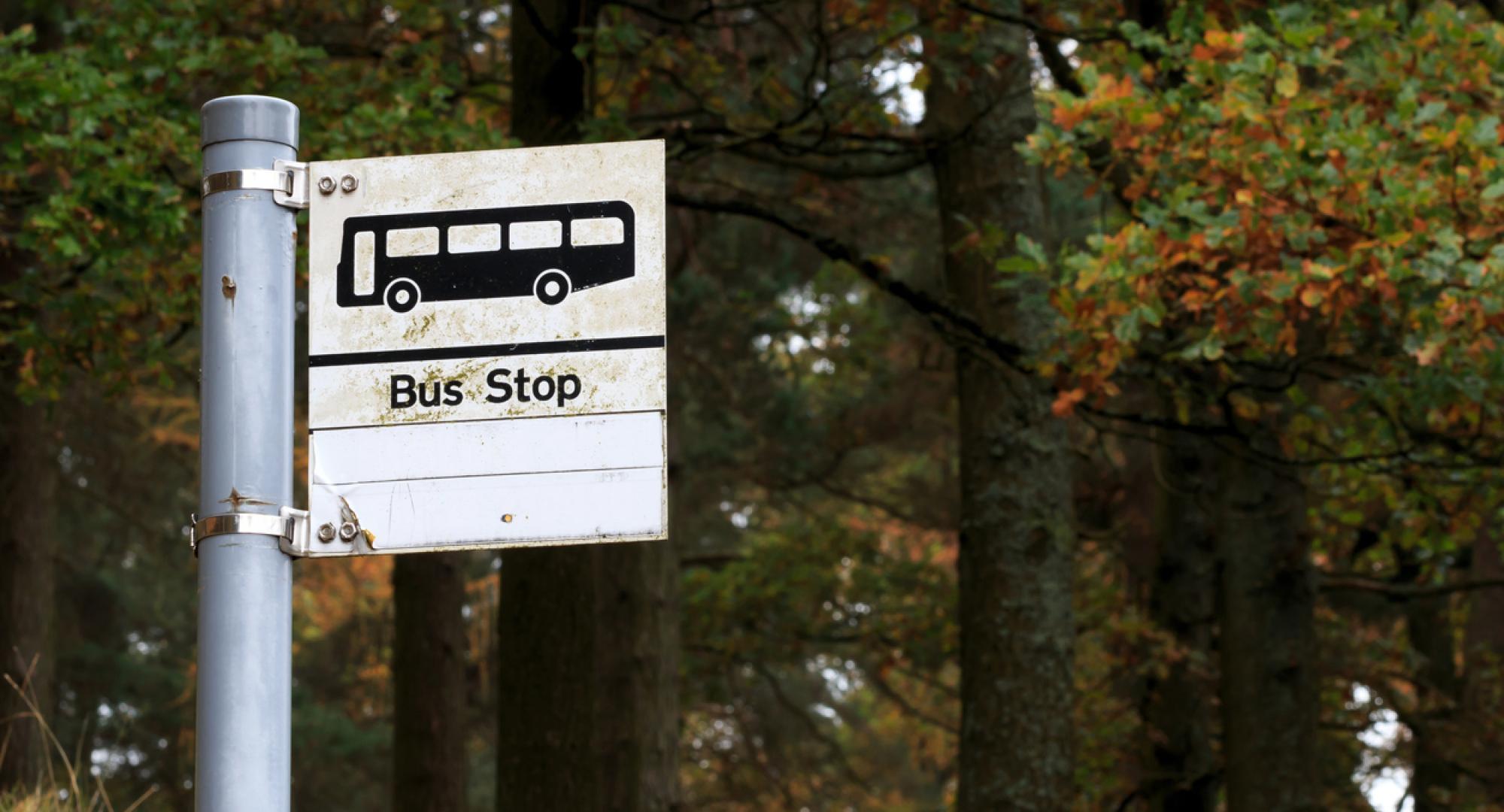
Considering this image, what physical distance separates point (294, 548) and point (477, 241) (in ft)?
1.33

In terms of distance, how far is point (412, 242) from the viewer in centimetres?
193

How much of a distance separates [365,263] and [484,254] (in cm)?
14

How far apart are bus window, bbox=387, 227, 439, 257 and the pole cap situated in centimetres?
15

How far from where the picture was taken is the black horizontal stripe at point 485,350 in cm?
187

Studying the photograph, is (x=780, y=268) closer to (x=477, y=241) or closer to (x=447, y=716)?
(x=447, y=716)

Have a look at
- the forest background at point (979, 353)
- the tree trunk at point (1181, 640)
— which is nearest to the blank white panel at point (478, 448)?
the forest background at point (979, 353)

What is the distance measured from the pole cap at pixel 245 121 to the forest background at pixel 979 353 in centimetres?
223

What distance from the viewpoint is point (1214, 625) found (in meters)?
15.6

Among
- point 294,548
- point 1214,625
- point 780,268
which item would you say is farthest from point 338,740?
point 294,548

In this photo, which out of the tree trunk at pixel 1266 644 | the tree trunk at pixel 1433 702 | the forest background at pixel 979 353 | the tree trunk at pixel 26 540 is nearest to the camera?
the forest background at pixel 979 353

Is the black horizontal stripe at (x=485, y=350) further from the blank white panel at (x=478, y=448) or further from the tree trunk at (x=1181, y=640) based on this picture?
the tree trunk at (x=1181, y=640)

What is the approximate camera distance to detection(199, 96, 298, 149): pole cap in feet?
6.14

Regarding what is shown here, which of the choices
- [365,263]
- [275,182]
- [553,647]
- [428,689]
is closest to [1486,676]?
[428,689]

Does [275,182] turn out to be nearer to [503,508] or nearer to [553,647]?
[503,508]
